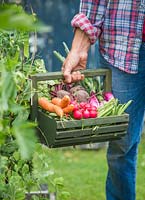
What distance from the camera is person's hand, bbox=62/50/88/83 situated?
99.4 inches

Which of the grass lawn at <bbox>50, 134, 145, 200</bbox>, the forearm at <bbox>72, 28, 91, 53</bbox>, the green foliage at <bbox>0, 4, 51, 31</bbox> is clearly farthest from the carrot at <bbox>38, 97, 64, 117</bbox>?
the grass lawn at <bbox>50, 134, 145, 200</bbox>

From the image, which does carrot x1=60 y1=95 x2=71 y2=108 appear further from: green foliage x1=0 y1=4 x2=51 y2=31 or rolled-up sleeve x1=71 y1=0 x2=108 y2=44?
green foliage x1=0 y1=4 x2=51 y2=31

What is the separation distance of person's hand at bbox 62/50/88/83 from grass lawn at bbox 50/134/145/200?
163 cm

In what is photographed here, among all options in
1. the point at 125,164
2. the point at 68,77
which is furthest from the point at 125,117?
the point at 125,164

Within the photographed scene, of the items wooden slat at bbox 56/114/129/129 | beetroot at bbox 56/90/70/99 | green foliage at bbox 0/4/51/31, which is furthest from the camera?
beetroot at bbox 56/90/70/99

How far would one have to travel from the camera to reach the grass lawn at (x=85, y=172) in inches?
171

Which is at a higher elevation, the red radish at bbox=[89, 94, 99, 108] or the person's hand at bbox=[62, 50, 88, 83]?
the person's hand at bbox=[62, 50, 88, 83]

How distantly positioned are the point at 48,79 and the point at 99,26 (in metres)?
0.64

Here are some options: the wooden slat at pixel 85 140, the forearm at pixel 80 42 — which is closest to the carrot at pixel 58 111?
the wooden slat at pixel 85 140

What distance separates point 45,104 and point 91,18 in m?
0.71

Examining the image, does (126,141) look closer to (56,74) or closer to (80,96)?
(80,96)

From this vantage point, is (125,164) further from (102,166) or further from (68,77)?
(102,166)

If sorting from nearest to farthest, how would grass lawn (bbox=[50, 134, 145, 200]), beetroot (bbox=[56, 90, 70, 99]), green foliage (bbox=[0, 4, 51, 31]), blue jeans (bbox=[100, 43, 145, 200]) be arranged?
green foliage (bbox=[0, 4, 51, 31]) < beetroot (bbox=[56, 90, 70, 99]) < blue jeans (bbox=[100, 43, 145, 200]) < grass lawn (bbox=[50, 134, 145, 200])

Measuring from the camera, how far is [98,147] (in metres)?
5.42
